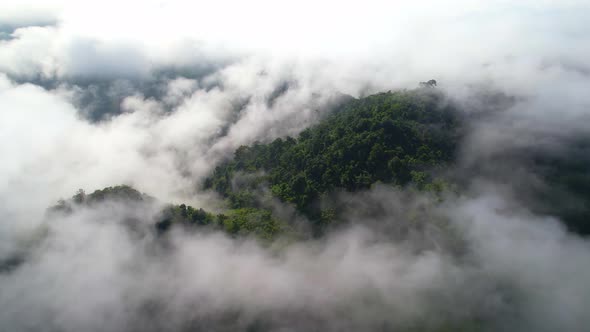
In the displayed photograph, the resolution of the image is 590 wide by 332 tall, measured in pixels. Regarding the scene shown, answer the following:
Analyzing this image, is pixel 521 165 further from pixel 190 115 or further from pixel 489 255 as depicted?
pixel 190 115

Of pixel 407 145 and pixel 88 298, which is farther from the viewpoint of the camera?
pixel 407 145

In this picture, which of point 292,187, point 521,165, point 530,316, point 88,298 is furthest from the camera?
point 292,187

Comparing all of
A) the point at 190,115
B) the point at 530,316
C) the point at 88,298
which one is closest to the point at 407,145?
the point at 530,316

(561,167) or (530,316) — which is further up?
(561,167)

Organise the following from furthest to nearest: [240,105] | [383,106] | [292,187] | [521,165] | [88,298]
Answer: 1. [240,105]
2. [383,106]
3. [292,187]
4. [521,165]
5. [88,298]

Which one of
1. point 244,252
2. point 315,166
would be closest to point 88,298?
point 244,252

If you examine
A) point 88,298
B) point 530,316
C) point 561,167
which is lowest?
point 530,316
